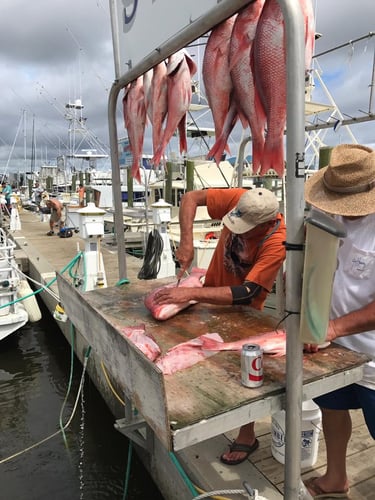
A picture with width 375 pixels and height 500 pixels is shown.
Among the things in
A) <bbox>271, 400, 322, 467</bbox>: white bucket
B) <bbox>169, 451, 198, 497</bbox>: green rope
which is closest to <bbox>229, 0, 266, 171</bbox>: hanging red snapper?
<bbox>271, 400, 322, 467</bbox>: white bucket

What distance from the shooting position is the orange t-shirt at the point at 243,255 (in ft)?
8.35

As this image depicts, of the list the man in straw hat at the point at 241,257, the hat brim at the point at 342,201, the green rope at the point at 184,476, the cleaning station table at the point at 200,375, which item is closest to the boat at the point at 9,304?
the cleaning station table at the point at 200,375

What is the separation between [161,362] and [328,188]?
3.84 ft

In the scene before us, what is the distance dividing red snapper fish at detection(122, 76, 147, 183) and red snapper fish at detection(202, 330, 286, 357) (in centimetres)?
141

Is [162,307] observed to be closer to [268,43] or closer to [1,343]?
[268,43]

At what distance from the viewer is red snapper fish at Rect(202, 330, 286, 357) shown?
208 centimetres

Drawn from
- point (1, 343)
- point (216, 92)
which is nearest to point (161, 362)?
point (216, 92)

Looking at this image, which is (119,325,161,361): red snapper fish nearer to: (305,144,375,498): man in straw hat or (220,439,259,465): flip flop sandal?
(305,144,375,498): man in straw hat

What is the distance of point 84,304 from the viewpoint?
98.8 inches

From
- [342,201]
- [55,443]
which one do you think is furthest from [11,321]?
[342,201]

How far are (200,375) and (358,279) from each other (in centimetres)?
94

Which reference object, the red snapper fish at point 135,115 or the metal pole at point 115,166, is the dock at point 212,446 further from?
the red snapper fish at point 135,115

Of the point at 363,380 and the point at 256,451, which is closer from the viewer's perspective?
the point at 363,380

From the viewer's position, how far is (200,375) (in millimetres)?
1885
